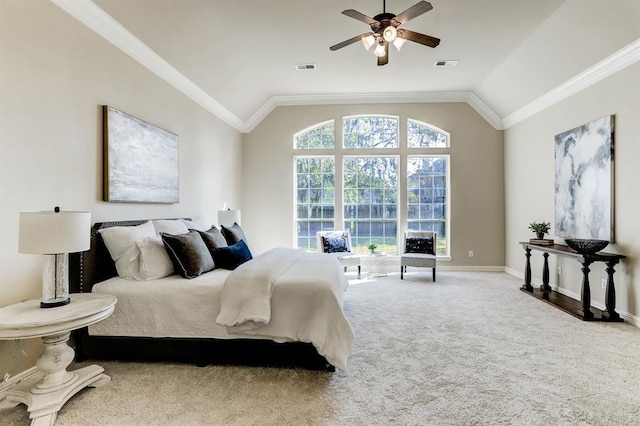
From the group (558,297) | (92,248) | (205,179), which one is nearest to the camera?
(92,248)

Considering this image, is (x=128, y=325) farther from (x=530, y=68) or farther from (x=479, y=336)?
(x=530, y=68)

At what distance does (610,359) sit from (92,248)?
441 cm

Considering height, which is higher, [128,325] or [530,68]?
[530,68]

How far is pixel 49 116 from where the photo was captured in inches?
101

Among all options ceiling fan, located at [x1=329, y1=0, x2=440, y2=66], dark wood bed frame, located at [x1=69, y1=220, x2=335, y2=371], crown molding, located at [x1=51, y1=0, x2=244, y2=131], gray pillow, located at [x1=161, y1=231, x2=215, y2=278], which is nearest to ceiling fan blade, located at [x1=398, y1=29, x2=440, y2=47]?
ceiling fan, located at [x1=329, y1=0, x2=440, y2=66]

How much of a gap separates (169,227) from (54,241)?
172cm

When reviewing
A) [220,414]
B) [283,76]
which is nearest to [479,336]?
[220,414]

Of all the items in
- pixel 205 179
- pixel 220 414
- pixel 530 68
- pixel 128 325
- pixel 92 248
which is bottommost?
pixel 220 414

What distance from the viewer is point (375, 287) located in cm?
529

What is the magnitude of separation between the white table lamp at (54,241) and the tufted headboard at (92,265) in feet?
1.73

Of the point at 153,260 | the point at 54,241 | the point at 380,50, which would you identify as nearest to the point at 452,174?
the point at 380,50

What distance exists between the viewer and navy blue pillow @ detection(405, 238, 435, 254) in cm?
605

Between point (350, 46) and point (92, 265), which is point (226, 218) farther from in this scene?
point (350, 46)

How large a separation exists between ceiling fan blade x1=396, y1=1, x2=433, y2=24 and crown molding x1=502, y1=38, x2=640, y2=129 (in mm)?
2355
